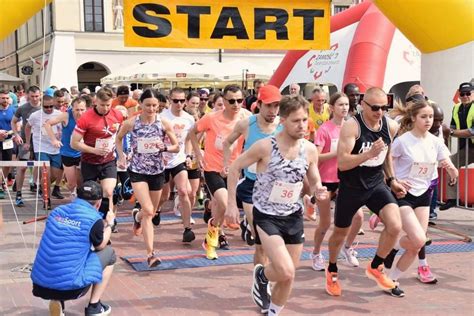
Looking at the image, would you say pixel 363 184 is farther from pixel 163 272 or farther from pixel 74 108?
pixel 74 108

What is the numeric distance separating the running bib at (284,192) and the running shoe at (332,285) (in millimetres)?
1317

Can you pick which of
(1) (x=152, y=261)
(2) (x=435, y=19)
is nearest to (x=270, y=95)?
(1) (x=152, y=261)

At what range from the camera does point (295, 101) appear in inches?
183

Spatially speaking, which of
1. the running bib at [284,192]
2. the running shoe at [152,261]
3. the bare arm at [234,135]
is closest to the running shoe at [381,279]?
the running bib at [284,192]

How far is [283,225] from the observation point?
471cm

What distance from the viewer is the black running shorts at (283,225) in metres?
4.67

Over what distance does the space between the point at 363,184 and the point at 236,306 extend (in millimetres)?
1539

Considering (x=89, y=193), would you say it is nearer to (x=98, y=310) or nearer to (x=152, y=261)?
(x=98, y=310)

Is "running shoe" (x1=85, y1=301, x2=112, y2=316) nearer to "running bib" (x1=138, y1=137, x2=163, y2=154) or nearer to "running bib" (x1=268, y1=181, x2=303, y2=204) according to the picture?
"running bib" (x1=268, y1=181, x2=303, y2=204)

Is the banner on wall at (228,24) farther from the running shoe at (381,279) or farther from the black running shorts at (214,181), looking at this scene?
the running shoe at (381,279)

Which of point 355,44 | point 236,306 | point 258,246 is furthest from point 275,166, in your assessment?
point 355,44

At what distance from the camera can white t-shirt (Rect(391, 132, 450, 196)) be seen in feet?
19.0

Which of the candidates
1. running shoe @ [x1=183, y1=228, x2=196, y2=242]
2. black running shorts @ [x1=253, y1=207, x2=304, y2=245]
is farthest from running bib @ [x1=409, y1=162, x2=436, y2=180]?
running shoe @ [x1=183, y1=228, x2=196, y2=242]

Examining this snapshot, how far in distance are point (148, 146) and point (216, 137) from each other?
77 cm
